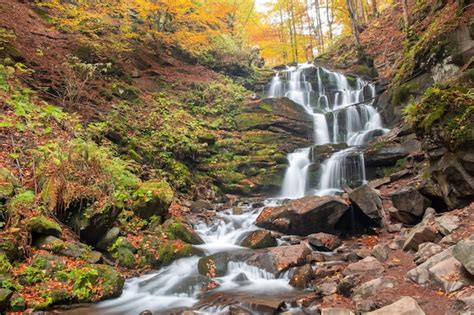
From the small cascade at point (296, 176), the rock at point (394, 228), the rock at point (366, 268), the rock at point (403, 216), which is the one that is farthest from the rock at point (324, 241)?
the small cascade at point (296, 176)

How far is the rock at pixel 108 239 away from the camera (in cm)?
716

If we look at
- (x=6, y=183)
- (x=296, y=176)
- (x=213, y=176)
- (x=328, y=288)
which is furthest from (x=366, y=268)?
(x=213, y=176)

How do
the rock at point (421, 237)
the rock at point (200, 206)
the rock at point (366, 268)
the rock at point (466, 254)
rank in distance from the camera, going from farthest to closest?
1. the rock at point (200, 206)
2. the rock at point (421, 237)
3. the rock at point (366, 268)
4. the rock at point (466, 254)

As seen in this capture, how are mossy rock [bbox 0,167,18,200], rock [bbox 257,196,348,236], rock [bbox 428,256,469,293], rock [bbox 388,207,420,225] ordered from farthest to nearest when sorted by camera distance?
rock [bbox 257,196,348,236]
rock [bbox 388,207,420,225]
mossy rock [bbox 0,167,18,200]
rock [bbox 428,256,469,293]

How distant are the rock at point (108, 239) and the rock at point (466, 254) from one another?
610 cm

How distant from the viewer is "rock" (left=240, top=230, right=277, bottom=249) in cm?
840

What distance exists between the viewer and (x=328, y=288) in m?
5.84

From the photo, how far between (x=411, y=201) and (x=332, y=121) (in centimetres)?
883

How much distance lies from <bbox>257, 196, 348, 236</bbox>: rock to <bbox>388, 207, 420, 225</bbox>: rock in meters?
1.13

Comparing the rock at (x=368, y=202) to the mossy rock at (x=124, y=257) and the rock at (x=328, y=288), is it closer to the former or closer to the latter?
the rock at (x=328, y=288)

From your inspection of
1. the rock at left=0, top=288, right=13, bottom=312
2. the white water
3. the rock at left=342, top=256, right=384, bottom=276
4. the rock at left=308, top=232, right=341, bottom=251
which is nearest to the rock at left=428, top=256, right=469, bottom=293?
the rock at left=342, top=256, right=384, bottom=276

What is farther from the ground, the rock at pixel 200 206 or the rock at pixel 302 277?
the rock at pixel 200 206

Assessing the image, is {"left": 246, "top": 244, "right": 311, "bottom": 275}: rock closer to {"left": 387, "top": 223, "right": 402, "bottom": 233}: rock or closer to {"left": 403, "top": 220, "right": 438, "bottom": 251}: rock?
{"left": 403, "top": 220, "right": 438, "bottom": 251}: rock

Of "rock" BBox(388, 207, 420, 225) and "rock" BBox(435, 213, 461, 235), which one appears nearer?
"rock" BBox(435, 213, 461, 235)
